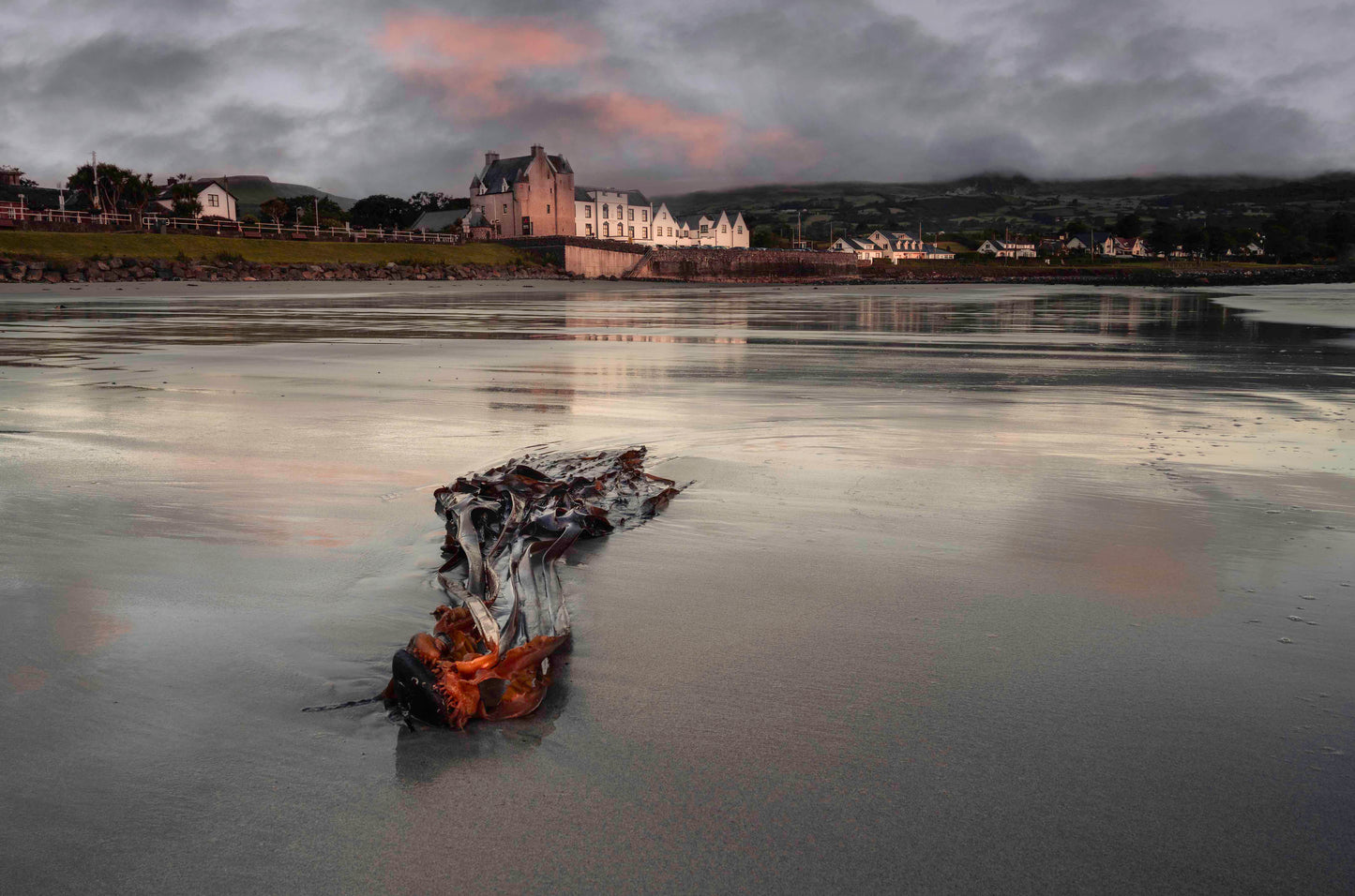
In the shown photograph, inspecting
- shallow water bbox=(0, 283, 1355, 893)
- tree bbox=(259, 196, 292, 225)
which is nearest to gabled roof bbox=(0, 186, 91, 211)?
tree bbox=(259, 196, 292, 225)

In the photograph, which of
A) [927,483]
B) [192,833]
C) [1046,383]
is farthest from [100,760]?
[1046,383]

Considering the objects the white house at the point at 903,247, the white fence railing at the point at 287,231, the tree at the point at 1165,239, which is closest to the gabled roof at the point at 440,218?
the white fence railing at the point at 287,231

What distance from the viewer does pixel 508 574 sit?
3.84 metres

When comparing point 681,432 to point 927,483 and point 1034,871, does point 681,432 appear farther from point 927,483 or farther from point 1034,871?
point 1034,871

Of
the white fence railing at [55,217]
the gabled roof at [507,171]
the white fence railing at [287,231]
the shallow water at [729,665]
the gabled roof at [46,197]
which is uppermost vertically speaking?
the gabled roof at [507,171]

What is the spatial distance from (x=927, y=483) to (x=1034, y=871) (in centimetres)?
377

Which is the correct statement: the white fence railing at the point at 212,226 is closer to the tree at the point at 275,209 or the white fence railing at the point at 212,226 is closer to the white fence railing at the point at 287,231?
the white fence railing at the point at 287,231

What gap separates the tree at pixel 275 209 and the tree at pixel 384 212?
83.2ft

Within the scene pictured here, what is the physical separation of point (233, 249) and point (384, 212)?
241ft

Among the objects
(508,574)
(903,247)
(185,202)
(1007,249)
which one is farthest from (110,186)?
(1007,249)

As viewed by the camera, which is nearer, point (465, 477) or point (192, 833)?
point (192, 833)

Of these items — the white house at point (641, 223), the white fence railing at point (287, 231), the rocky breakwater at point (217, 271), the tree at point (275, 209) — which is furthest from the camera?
the white house at point (641, 223)

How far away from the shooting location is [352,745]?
102 inches

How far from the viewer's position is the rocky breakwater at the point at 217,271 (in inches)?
1752
